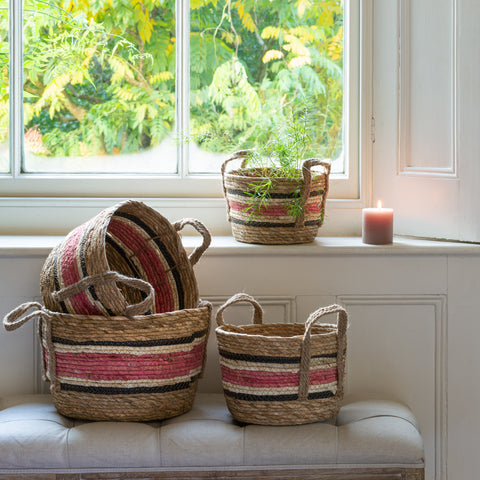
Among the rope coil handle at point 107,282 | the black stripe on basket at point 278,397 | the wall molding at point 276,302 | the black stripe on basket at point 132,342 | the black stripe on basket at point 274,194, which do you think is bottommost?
the black stripe on basket at point 278,397

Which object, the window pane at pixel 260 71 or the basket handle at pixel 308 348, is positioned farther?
the window pane at pixel 260 71

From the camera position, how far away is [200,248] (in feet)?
6.12

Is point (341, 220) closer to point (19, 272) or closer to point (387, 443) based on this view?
point (387, 443)

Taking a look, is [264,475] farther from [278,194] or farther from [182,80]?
[182,80]

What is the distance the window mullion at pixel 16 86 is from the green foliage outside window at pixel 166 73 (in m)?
0.03

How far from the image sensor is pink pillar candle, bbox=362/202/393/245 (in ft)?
6.50

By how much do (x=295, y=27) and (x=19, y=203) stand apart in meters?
0.99

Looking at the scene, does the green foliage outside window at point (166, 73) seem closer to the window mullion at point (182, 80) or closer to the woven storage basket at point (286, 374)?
the window mullion at point (182, 80)

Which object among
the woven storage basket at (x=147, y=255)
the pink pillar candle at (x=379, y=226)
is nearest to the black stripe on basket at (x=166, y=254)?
the woven storage basket at (x=147, y=255)

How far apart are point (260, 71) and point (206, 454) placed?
3.90ft

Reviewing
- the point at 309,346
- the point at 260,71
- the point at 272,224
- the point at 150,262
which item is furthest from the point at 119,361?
the point at 260,71

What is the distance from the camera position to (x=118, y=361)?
1637mm

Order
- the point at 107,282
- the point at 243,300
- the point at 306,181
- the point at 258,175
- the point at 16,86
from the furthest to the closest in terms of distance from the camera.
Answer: the point at 16,86, the point at 258,175, the point at 306,181, the point at 243,300, the point at 107,282

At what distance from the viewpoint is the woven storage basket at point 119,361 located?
5.33 feet
